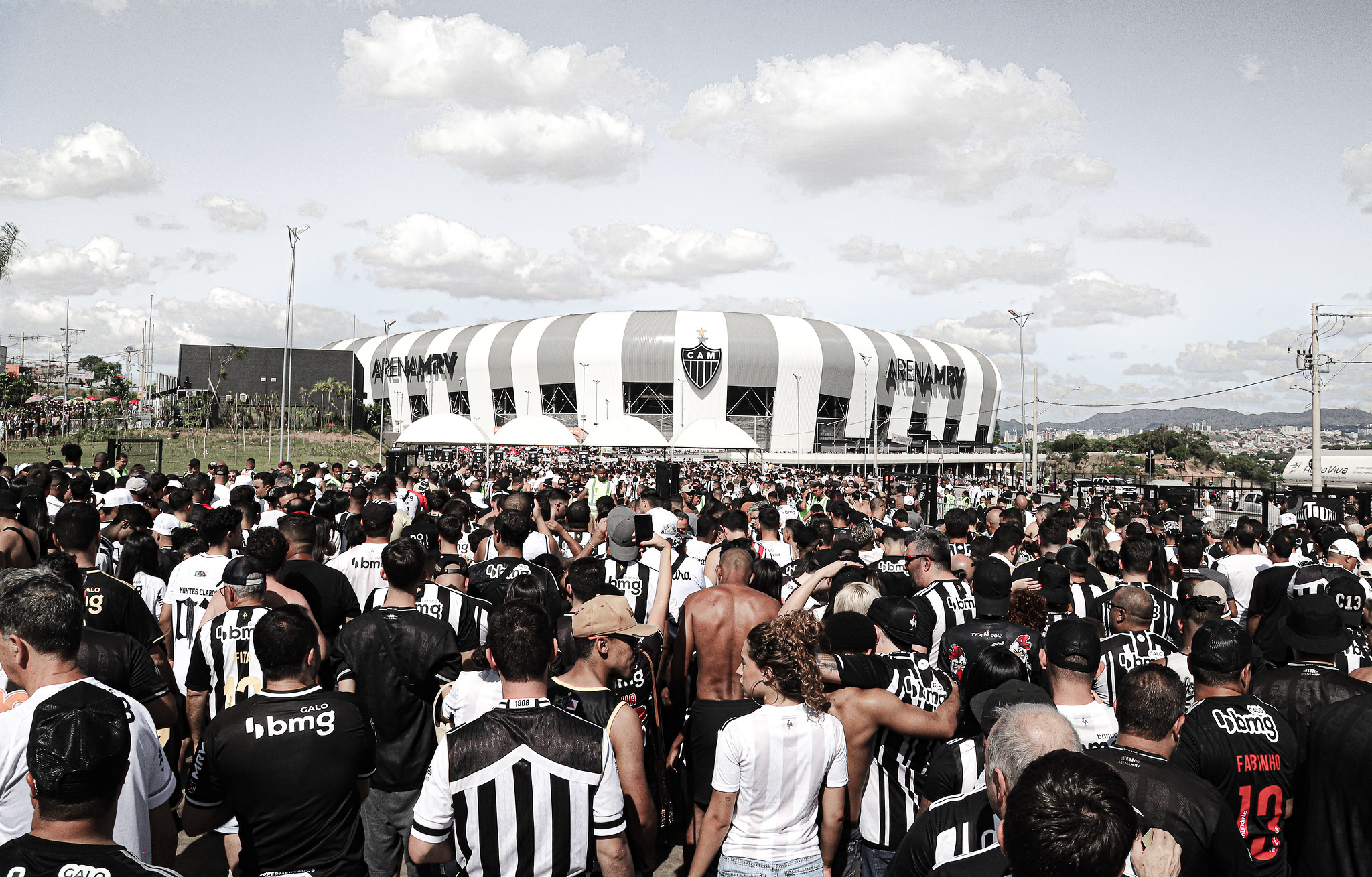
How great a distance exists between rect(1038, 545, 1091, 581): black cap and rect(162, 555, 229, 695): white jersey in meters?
6.14

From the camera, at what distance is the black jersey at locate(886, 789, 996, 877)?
2.34m

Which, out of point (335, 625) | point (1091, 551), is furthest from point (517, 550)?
point (1091, 551)

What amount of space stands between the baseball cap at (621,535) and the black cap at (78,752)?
12.1ft

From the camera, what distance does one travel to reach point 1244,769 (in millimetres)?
3172

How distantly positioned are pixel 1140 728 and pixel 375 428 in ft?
284

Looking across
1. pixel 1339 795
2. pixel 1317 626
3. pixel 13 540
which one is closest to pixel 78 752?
pixel 1339 795

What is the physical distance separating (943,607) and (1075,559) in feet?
7.14

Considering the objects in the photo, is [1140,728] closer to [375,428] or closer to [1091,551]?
[1091,551]

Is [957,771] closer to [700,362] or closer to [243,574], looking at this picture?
[243,574]

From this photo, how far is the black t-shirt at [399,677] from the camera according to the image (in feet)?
12.6

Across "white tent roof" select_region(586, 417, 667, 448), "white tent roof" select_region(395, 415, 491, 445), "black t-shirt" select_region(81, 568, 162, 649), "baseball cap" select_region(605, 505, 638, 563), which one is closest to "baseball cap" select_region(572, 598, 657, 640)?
"baseball cap" select_region(605, 505, 638, 563)

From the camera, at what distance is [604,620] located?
3.50 meters

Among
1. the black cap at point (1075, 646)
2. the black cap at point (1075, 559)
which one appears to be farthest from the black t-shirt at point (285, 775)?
the black cap at point (1075, 559)

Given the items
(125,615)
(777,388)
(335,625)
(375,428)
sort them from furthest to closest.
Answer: (375,428)
(777,388)
(335,625)
(125,615)
